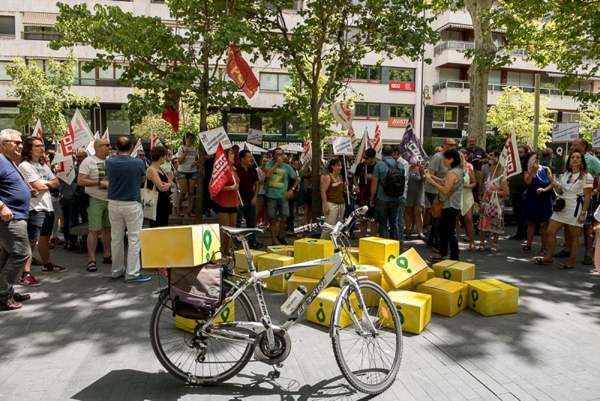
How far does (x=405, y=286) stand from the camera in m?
6.11

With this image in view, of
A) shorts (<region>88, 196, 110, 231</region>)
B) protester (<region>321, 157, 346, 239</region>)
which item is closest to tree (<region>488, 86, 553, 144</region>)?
protester (<region>321, 157, 346, 239</region>)

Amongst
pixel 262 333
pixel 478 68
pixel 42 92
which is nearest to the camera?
pixel 262 333

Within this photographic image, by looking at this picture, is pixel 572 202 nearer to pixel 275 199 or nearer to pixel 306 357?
pixel 275 199

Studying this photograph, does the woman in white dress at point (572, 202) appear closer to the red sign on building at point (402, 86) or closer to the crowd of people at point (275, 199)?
the crowd of people at point (275, 199)

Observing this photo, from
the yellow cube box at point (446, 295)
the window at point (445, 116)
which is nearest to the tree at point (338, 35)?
the yellow cube box at point (446, 295)

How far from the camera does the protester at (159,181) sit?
25.6 feet

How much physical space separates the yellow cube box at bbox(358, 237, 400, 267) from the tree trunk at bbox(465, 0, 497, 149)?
11.3 m

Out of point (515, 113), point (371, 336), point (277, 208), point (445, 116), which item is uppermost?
point (515, 113)

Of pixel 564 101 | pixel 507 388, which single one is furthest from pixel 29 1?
pixel 564 101

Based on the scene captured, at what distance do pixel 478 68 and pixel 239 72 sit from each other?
29.9ft

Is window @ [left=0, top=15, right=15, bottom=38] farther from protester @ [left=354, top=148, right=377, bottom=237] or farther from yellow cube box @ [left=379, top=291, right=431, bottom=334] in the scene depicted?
yellow cube box @ [left=379, top=291, right=431, bottom=334]

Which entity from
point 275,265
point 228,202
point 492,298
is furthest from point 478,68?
point 275,265

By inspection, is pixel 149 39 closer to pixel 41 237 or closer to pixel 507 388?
pixel 41 237

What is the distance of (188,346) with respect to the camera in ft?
13.5
